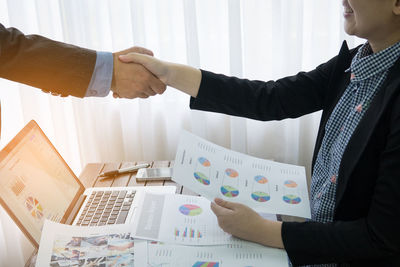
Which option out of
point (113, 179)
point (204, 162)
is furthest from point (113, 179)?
point (204, 162)

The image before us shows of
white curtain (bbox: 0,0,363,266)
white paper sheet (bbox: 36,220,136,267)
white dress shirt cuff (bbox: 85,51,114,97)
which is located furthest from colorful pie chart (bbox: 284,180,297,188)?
white curtain (bbox: 0,0,363,266)

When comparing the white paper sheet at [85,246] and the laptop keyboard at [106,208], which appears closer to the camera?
the white paper sheet at [85,246]

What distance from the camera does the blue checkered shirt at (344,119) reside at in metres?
1.04

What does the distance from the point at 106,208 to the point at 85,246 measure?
7.9 inches

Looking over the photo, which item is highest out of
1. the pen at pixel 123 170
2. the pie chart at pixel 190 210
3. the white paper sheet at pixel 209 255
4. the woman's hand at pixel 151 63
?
the woman's hand at pixel 151 63

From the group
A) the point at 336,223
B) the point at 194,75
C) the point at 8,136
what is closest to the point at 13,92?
the point at 8,136

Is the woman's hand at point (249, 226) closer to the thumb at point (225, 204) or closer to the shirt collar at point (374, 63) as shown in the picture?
the thumb at point (225, 204)

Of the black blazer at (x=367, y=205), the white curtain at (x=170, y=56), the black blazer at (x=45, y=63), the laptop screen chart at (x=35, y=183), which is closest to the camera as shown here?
the black blazer at (x=367, y=205)

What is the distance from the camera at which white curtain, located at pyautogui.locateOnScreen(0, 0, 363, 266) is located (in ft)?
6.01

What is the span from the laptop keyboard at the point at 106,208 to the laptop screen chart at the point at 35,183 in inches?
2.2

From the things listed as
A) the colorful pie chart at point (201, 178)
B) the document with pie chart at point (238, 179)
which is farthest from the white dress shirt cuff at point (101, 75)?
the colorful pie chart at point (201, 178)

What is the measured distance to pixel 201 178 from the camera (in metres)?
1.06

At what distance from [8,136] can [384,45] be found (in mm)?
1517

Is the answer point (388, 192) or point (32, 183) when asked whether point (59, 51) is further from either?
point (388, 192)
